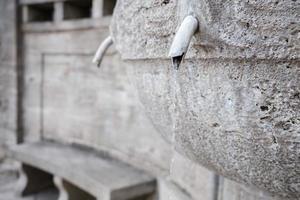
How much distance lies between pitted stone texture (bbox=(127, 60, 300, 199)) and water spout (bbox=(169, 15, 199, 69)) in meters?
0.07

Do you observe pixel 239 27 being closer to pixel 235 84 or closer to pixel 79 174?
pixel 235 84

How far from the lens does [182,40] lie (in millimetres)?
483

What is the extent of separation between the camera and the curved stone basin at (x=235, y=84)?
466 millimetres

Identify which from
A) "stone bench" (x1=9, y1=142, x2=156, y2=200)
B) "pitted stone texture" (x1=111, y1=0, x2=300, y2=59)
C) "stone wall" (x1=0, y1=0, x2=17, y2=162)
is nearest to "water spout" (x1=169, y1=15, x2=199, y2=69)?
"pitted stone texture" (x1=111, y1=0, x2=300, y2=59)

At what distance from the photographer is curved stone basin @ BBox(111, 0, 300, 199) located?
0.47 metres

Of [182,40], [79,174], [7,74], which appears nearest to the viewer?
[182,40]

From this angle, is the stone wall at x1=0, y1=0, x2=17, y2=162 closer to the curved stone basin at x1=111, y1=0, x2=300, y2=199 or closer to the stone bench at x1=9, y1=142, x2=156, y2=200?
the stone bench at x1=9, y1=142, x2=156, y2=200

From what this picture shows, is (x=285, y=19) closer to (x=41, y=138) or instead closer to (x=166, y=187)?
(x=166, y=187)

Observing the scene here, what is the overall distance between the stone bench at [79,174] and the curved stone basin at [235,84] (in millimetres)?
767

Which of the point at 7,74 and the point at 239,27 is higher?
the point at 239,27

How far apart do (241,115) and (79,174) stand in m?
1.15

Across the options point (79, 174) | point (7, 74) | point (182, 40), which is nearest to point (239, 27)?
point (182, 40)

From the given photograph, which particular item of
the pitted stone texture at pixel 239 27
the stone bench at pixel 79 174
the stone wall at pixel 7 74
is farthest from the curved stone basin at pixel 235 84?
the stone wall at pixel 7 74

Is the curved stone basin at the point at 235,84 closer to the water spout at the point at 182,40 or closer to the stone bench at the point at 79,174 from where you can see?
the water spout at the point at 182,40
